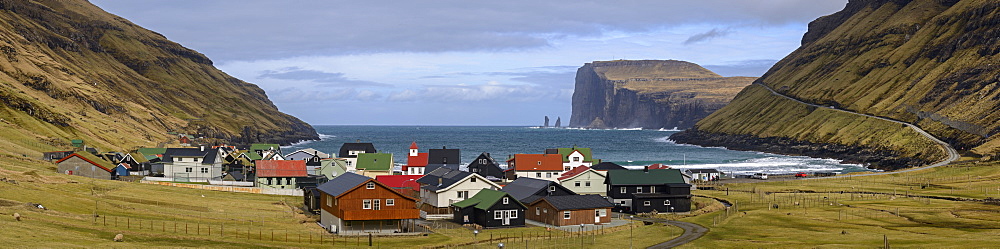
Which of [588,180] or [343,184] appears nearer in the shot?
[343,184]

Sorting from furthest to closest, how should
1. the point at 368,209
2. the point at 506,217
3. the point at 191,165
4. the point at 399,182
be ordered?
1. the point at 191,165
2. the point at 399,182
3. the point at 506,217
4. the point at 368,209

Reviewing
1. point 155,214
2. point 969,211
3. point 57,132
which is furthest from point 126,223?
point 57,132

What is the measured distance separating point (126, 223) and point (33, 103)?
131 meters

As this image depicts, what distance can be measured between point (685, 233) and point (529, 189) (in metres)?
20.6

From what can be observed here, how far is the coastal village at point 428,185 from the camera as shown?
69125 millimetres

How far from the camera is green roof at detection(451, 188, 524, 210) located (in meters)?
75.4

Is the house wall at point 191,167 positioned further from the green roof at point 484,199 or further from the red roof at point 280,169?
the green roof at point 484,199

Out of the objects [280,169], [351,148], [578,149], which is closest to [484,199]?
[280,169]

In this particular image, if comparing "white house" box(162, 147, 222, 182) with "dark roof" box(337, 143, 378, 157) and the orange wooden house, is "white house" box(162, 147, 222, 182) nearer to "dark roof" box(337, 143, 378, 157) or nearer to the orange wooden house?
A: "dark roof" box(337, 143, 378, 157)

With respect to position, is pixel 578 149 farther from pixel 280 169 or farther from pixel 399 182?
pixel 280 169

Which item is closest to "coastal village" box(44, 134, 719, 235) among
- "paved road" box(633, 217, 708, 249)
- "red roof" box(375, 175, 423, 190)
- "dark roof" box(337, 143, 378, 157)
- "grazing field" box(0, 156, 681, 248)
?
"red roof" box(375, 175, 423, 190)

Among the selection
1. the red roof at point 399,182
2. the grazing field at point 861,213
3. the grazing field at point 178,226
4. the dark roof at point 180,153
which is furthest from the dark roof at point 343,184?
the dark roof at point 180,153

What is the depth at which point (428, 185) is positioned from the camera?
3627 inches

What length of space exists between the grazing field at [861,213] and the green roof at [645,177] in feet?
23.8
